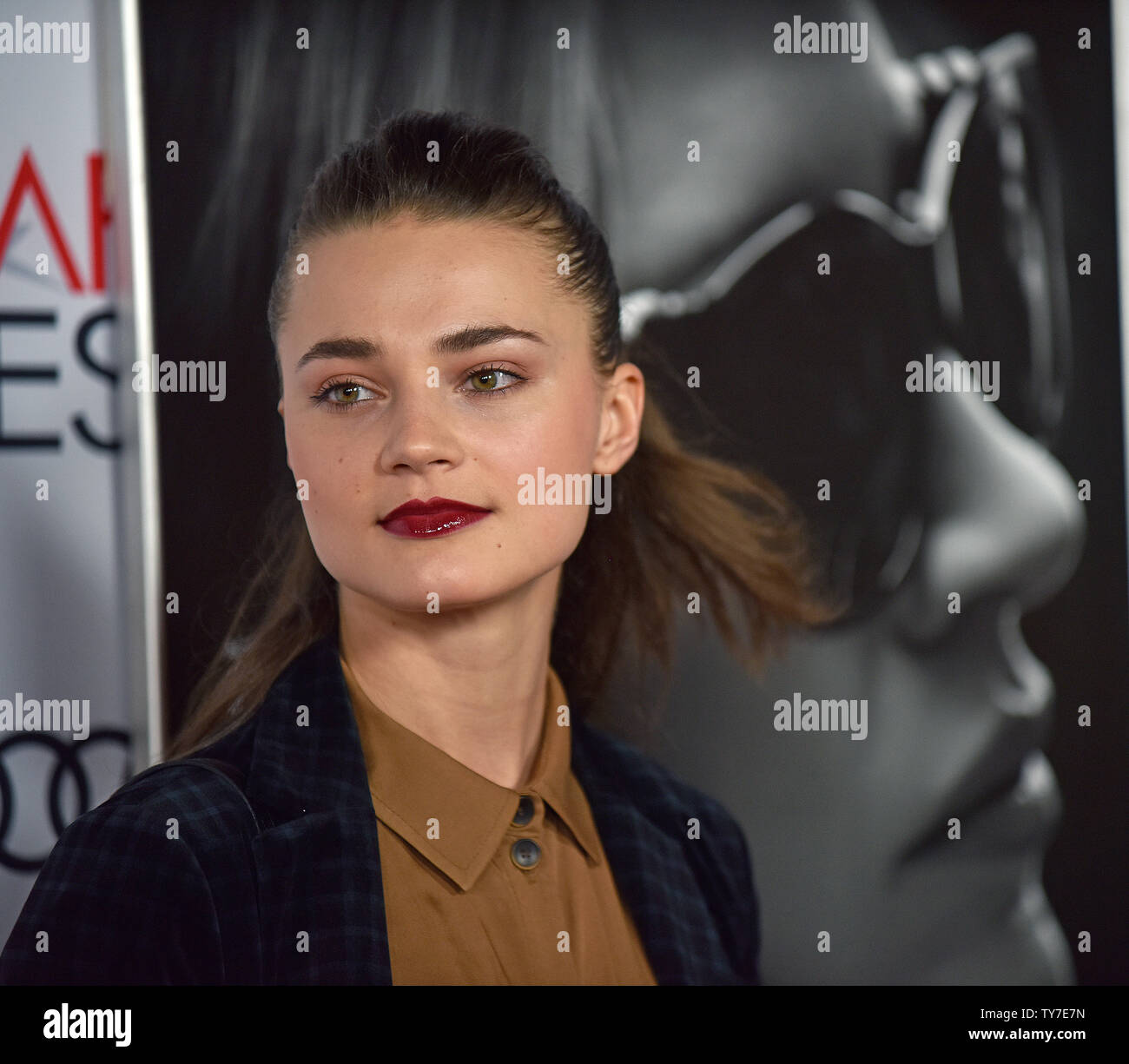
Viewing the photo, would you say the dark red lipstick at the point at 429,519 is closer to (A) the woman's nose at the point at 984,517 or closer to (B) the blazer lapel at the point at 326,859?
(B) the blazer lapel at the point at 326,859

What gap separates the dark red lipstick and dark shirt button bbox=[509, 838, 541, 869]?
426 millimetres

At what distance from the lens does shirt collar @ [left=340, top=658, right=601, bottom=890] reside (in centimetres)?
148

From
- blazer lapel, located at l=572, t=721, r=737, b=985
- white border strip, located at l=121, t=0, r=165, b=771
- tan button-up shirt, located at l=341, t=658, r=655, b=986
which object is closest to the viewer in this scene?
tan button-up shirt, located at l=341, t=658, r=655, b=986

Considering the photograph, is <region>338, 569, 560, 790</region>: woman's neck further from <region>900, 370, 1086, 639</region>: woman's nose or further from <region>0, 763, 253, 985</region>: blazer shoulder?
<region>900, 370, 1086, 639</region>: woman's nose

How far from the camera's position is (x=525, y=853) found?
152cm

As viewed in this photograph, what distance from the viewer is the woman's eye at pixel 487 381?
151cm

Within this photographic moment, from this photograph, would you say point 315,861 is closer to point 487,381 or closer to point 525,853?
point 525,853

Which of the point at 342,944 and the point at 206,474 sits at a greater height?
the point at 206,474

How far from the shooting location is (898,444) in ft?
5.79

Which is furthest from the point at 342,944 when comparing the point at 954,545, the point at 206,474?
the point at 954,545

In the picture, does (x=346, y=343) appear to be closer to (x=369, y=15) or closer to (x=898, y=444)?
(x=369, y=15)

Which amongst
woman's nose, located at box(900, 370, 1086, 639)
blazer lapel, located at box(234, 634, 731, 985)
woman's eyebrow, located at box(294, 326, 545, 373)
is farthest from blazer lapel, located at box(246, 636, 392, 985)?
woman's nose, located at box(900, 370, 1086, 639)

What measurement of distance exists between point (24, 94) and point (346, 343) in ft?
2.27
